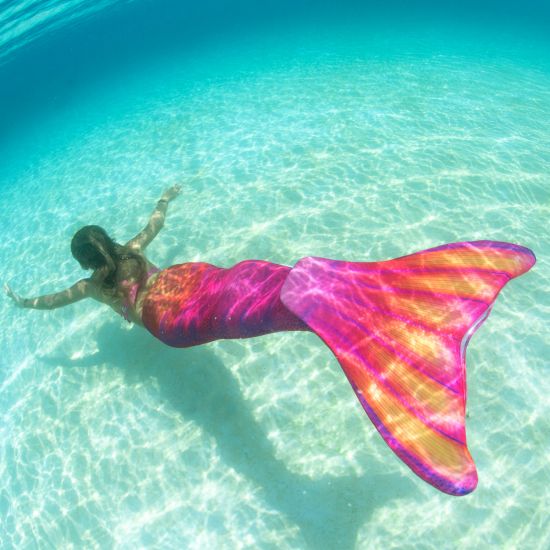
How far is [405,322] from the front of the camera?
6.92 ft

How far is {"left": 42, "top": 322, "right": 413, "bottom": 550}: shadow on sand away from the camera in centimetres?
376

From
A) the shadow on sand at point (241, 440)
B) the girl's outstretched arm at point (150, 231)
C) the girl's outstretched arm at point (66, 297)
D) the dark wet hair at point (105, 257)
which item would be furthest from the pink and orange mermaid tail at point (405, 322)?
the girl's outstretched arm at point (150, 231)

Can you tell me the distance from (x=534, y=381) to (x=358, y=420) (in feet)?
7.61

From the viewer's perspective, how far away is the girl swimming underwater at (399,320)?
5.60 ft

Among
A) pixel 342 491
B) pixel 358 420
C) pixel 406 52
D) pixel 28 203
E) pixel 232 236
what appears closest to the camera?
pixel 342 491

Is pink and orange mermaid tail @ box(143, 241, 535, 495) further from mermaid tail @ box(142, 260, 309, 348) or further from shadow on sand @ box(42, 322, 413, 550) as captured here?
shadow on sand @ box(42, 322, 413, 550)

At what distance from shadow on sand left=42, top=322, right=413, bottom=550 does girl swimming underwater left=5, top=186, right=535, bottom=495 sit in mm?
1963

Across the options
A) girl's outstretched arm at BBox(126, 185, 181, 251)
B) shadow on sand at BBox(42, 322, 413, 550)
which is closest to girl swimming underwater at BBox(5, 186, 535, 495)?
shadow on sand at BBox(42, 322, 413, 550)

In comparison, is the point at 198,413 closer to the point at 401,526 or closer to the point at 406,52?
the point at 401,526

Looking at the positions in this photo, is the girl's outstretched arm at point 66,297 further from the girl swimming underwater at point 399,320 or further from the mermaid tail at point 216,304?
the girl swimming underwater at point 399,320

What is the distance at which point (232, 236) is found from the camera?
7.26 metres

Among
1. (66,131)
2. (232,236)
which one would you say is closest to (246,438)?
(232,236)

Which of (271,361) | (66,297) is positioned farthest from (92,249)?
(271,361)

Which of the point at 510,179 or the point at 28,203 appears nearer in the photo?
the point at 510,179
